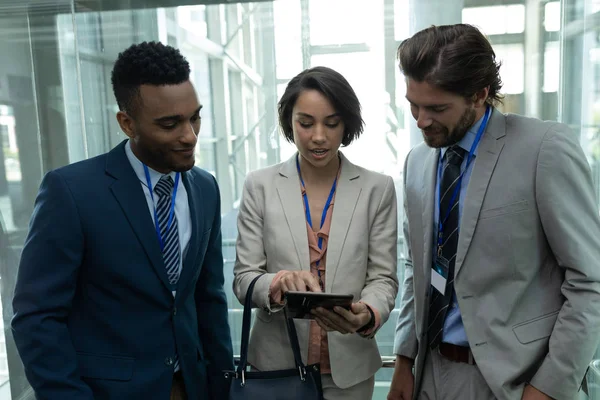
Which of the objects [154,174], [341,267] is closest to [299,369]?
[341,267]

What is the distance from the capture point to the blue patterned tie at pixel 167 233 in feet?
5.82

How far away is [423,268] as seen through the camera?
6.43 ft

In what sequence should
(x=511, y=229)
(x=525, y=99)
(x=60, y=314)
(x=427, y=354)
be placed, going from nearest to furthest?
(x=60, y=314), (x=511, y=229), (x=427, y=354), (x=525, y=99)

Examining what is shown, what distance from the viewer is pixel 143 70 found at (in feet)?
5.64

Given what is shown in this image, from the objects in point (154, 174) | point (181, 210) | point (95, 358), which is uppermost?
point (154, 174)

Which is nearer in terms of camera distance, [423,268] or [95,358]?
[95,358]

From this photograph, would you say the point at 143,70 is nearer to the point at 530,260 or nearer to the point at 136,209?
the point at 136,209

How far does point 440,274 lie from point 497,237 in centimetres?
24

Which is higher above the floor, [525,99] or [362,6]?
[362,6]

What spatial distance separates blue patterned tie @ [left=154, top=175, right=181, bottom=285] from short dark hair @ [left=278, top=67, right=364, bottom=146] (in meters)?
0.60

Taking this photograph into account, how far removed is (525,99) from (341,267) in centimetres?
189

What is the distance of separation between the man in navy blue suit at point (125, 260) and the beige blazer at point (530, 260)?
0.95m

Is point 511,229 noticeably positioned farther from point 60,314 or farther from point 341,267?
point 60,314

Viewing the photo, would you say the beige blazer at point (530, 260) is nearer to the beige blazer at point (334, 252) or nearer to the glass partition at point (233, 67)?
the beige blazer at point (334, 252)
